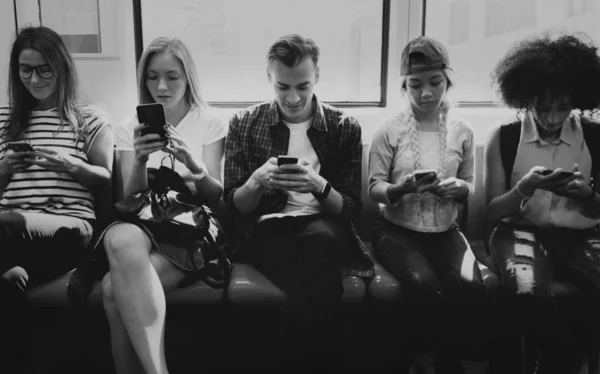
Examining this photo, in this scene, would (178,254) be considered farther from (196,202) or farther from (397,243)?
(397,243)

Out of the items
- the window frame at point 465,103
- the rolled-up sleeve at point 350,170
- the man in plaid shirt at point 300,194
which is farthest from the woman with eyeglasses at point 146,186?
the window frame at point 465,103

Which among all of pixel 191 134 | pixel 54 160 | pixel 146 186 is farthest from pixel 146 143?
pixel 54 160

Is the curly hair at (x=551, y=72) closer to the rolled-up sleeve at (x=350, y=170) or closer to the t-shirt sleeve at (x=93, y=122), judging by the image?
the rolled-up sleeve at (x=350, y=170)

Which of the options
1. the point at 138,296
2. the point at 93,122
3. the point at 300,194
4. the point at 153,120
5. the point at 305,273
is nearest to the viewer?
the point at 138,296

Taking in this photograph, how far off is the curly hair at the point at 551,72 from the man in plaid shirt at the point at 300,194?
74 centimetres

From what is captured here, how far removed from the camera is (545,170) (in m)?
2.19

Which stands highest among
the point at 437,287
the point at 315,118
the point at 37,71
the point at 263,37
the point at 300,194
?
the point at 263,37

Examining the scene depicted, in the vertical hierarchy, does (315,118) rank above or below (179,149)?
above

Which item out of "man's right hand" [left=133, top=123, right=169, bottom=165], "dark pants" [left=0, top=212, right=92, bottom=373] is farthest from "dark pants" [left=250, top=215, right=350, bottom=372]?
"dark pants" [left=0, top=212, right=92, bottom=373]

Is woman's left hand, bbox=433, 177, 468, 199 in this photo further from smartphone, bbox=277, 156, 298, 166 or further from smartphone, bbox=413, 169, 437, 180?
smartphone, bbox=277, 156, 298, 166

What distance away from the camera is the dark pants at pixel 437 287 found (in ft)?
6.95

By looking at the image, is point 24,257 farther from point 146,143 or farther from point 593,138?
point 593,138

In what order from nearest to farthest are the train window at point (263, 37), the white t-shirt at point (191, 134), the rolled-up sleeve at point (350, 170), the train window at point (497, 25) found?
the rolled-up sleeve at point (350, 170) < the white t-shirt at point (191, 134) < the train window at point (263, 37) < the train window at point (497, 25)

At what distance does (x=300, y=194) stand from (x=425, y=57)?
768mm
